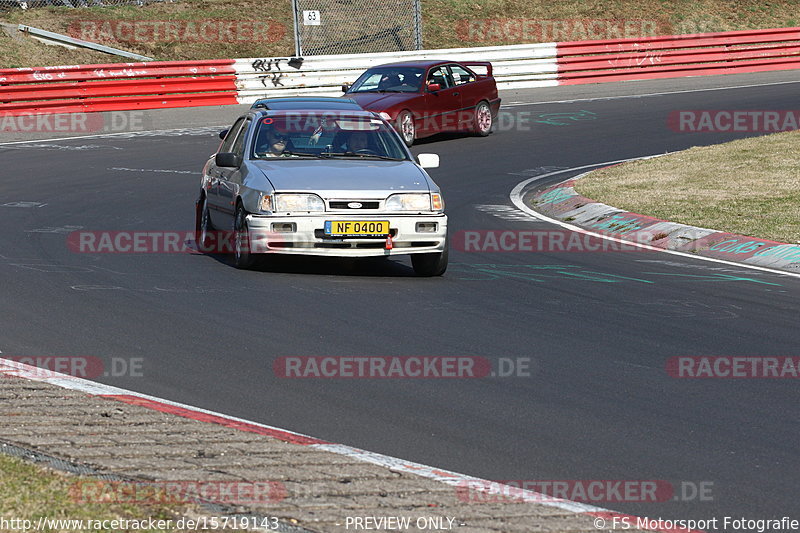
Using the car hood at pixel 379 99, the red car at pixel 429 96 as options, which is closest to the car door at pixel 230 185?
the car hood at pixel 379 99

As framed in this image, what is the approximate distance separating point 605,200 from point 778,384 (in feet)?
28.4

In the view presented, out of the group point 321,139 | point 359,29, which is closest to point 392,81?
point 321,139

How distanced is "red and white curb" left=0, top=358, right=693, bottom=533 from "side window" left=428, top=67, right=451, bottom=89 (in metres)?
16.5

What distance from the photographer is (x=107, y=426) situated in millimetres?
5770

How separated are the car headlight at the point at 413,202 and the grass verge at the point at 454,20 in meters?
24.2

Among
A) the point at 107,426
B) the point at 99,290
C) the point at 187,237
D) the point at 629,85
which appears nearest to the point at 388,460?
the point at 107,426

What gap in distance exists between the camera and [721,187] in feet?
54.2

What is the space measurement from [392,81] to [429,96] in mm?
795

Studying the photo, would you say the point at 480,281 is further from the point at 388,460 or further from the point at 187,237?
the point at 388,460

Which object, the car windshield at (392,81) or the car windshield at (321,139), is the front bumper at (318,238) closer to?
the car windshield at (321,139)

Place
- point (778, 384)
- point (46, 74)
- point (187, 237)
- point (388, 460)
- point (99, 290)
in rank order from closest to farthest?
1. point (388, 460)
2. point (778, 384)
3. point (99, 290)
4. point (187, 237)
5. point (46, 74)

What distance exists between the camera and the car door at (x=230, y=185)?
37.5 feet

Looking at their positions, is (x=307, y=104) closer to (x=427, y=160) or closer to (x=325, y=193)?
(x=427, y=160)

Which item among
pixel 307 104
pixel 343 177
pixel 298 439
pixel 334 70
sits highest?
pixel 334 70
